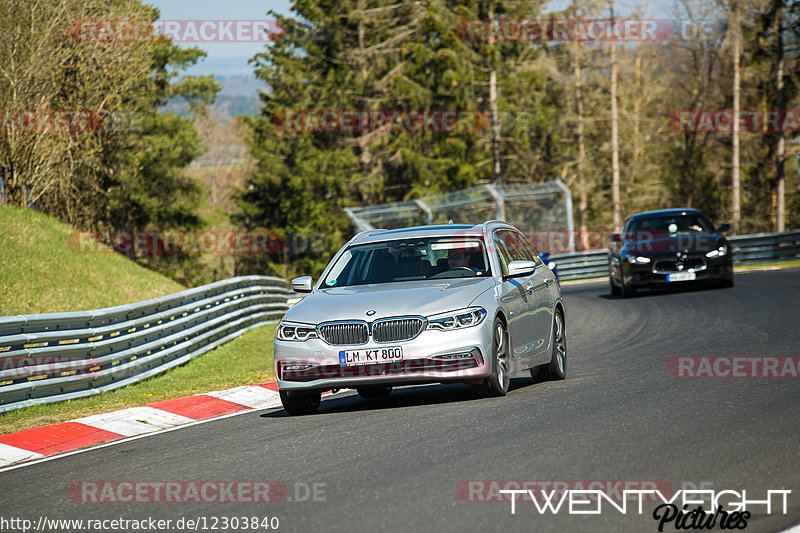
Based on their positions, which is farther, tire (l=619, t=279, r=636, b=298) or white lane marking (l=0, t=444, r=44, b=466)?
tire (l=619, t=279, r=636, b=298)

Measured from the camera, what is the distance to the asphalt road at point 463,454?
18.0ft

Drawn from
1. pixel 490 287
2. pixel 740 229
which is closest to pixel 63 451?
pixel 490 287

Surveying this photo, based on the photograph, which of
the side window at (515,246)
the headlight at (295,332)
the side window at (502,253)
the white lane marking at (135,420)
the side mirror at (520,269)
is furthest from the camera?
the side window at (515,246)

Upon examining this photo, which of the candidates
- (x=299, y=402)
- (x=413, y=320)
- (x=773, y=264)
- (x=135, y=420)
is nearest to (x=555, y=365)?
(x=413, y=320)

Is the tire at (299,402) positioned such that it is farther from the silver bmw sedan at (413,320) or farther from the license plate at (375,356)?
the license plate at (375,356)

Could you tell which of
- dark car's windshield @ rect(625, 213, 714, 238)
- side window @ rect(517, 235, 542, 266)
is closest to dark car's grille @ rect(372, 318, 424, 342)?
side window @ rect(517, 235, 542, 266)

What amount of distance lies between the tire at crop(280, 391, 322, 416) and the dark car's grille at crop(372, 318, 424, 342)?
36.6 inches

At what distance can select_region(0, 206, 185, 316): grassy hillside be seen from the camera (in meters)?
19.7

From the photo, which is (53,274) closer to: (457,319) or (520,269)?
(520,269)

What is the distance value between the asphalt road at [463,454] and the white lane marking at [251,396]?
2.55 feet

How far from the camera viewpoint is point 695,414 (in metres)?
8.05

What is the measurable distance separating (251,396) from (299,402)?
211cm

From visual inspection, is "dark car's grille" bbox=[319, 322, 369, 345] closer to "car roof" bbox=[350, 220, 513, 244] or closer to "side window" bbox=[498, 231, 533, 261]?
"car roof" bbox=[350, 220, 513, 244]

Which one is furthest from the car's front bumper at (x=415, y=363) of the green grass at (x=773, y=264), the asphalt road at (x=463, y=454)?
the green grass at (x=773, y=264)
